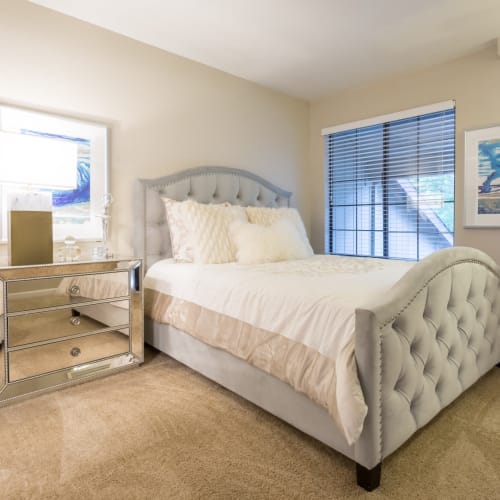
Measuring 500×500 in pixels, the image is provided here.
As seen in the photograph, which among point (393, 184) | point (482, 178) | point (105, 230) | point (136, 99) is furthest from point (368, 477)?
point (393, 184)

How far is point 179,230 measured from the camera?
259 cm

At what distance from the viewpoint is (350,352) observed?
4.00 ft

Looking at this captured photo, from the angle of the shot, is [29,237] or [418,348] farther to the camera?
[29,237]

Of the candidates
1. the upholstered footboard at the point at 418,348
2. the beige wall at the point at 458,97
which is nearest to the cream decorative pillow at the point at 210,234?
the upholstered footboard at the point at 418,348

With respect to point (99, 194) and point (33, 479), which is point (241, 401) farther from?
point (99, 194)

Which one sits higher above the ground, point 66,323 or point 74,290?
point 74,290

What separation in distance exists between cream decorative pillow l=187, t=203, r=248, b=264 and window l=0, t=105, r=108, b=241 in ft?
2.14

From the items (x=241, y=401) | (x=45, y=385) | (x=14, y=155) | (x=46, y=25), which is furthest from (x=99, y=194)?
(x=241, y=401)

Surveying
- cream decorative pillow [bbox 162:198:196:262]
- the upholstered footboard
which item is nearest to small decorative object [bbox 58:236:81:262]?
cream decorative pillow [bbox 162:198:196:262]

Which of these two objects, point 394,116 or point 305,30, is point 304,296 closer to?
point 305,30

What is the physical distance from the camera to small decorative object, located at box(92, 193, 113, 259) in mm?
2373

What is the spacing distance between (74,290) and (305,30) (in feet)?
7.46

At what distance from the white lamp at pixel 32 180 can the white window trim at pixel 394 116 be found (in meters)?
2.65

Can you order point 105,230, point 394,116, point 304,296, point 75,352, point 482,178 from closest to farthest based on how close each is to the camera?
point 304,296, point 75,352, point 105,230, point 482,178, point 394,116
